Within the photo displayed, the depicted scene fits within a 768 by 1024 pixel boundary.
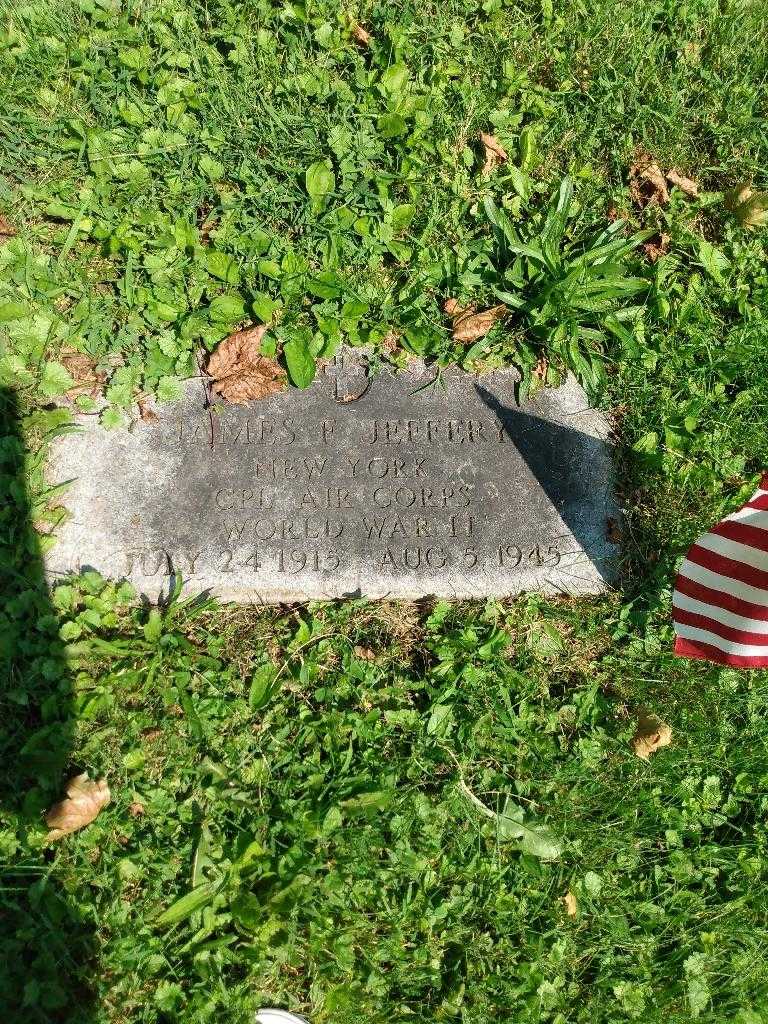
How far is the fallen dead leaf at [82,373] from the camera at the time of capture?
9.30ft

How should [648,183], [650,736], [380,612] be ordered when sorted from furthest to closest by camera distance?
[648,183]
[380,612]
[650,736]

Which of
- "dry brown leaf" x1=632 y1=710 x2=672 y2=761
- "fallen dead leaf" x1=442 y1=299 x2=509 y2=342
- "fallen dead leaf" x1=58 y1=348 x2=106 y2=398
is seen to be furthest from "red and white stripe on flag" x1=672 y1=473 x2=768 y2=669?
→ "fallen dead leaf" x1=58 y1=348 x2=106 y2=398

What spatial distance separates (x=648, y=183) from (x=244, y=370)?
2114 mm

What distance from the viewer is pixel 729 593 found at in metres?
2.25

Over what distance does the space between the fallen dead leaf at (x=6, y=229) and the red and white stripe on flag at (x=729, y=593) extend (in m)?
2.94

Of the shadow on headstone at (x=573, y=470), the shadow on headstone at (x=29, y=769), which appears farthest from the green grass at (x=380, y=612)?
the shadow on headstone at (x=573, y=470)

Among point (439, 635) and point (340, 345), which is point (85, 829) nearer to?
point (439, 635)

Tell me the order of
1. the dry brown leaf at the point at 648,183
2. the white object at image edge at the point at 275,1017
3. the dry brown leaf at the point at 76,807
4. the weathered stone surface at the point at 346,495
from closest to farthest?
the white object at image edge at the point at 275,1017
the dry brown leaf at the point at 76,807
the weathered stone surface at the point at 346,495
the dry brown leaf at the point at 648,183

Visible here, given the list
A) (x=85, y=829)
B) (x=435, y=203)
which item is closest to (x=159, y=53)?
(x=435, y=203)

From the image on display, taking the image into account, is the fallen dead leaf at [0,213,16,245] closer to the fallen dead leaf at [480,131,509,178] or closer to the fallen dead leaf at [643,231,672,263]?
the fallen dead leaf at [480,131,509,178]

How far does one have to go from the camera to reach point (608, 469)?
289 cm

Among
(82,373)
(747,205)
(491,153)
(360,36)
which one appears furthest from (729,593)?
(360,36)

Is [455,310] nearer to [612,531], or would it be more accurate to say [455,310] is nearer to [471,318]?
[471,318]

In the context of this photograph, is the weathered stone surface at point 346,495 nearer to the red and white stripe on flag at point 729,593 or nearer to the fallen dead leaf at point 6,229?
the red and white stripe on flag at point 729,593
